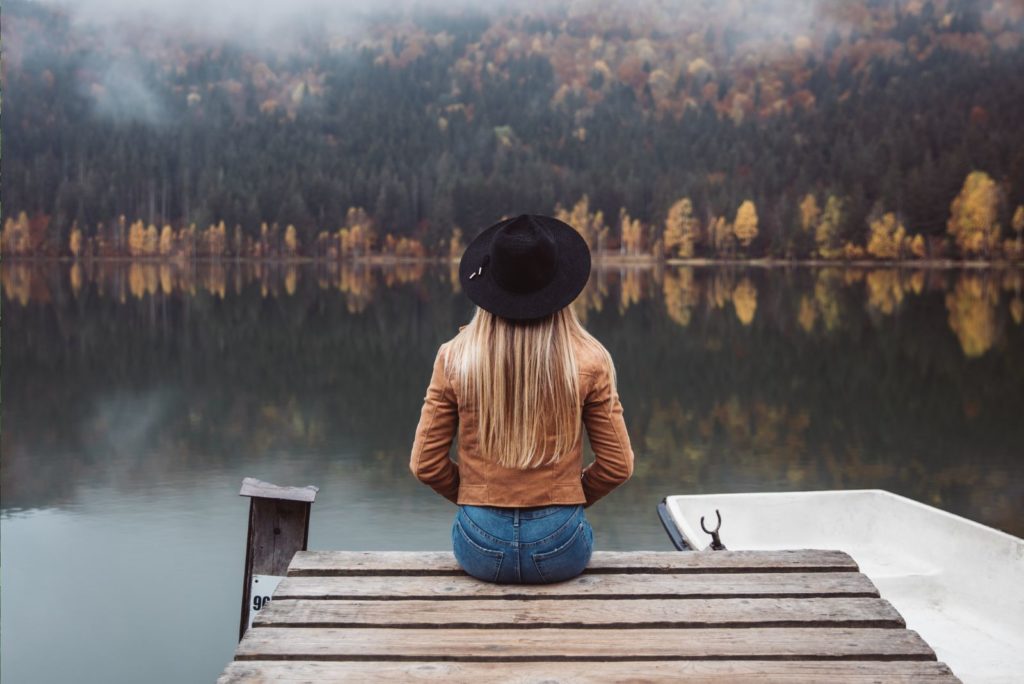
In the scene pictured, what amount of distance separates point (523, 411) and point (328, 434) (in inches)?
545

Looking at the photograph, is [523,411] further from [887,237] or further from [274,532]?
[887,237]

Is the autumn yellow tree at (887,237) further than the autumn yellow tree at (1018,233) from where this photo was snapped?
Yes

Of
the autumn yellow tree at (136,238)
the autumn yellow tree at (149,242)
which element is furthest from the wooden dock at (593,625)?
the autumn yellow tree at (149,242)

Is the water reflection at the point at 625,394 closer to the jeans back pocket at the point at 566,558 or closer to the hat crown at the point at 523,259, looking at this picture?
the jeans back pocket at the point at 566,558

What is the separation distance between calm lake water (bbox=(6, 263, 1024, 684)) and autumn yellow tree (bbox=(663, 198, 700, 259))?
76.1 meters

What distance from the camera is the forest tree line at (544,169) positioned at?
10494cm

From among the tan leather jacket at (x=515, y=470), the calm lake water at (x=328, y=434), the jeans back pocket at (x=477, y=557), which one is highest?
the tan leather jacket at (x=515, y=470)

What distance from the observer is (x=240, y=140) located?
6678 inches

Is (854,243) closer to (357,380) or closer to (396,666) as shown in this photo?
(357,380)

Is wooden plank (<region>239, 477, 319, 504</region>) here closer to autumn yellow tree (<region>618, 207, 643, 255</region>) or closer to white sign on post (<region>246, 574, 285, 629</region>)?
white sign on post (<region>246, 574, 285, 629</region>)

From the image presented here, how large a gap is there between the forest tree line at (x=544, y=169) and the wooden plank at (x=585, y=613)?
9312cm

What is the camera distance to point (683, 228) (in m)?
116

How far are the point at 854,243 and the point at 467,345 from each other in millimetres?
105947

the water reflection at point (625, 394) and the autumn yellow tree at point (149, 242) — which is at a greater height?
the autumn yellow tree at point (149, 242)
